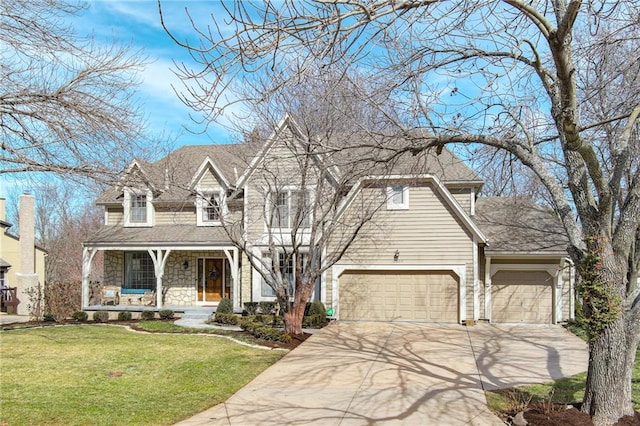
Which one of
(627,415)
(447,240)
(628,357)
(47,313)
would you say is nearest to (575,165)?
(628,357)

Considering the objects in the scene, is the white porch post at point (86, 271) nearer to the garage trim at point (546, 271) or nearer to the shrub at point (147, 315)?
the shrub at point (147, 315)

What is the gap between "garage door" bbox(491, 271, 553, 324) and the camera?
1944 centimetres

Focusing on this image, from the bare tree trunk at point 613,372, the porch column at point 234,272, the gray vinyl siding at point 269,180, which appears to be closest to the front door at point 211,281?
the porch column at point 234,272

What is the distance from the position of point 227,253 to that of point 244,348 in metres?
7.66

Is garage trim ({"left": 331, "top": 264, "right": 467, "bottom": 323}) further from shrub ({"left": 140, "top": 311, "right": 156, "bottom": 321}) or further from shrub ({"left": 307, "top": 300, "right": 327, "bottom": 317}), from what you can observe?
shrub ({"left": 140, "top": 311, "right": 156, "bottom": 321})

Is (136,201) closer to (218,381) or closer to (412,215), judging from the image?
(412,215)

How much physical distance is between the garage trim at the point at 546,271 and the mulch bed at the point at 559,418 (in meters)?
11.6

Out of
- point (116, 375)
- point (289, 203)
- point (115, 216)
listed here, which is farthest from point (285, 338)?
point (115, 216)

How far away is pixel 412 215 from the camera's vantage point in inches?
765

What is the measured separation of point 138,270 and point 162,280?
1.54 meters

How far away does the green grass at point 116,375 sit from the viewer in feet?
26.0

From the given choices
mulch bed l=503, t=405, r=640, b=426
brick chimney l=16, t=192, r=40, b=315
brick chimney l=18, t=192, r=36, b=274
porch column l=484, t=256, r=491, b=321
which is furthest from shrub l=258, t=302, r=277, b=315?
mulch bed l=503, t=405, r=640, b=426

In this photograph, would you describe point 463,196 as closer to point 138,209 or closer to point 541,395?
point 541,395

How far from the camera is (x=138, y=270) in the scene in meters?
23.7
